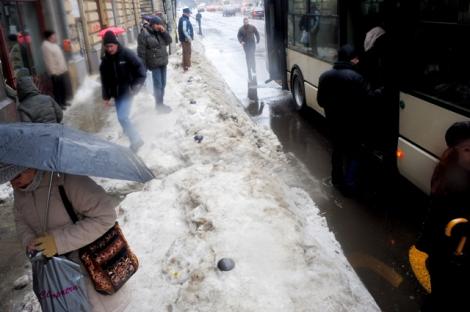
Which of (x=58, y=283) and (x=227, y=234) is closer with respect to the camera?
(x=58, y=283)

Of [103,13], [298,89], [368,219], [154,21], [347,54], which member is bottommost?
[368,219]

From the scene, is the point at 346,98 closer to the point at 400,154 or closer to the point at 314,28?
the point at 400,154

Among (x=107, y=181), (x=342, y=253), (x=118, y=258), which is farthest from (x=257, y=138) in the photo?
(x=118, y=258)

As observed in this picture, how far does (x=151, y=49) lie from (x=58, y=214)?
7.01 m

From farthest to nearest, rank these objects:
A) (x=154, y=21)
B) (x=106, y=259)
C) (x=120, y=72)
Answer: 1. (x=154, y=21)
2. (x=120, y=72)
3. (x=106, y=259)

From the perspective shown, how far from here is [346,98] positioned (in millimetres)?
5293

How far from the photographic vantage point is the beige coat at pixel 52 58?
399 inches

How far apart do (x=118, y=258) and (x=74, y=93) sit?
36.3 feet

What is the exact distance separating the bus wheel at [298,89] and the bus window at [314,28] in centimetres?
58

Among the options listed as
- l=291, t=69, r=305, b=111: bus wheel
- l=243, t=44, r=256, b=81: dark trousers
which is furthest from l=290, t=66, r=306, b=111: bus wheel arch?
l=243, t=44, r=256, b=81: dark trousers

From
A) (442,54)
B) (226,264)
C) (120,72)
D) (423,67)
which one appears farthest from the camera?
(120,72)

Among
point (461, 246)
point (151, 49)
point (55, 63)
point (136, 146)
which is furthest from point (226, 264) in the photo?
point (55, 63)

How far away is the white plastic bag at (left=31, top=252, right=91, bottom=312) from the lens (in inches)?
89.5

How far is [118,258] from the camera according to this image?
2520 millimetres
